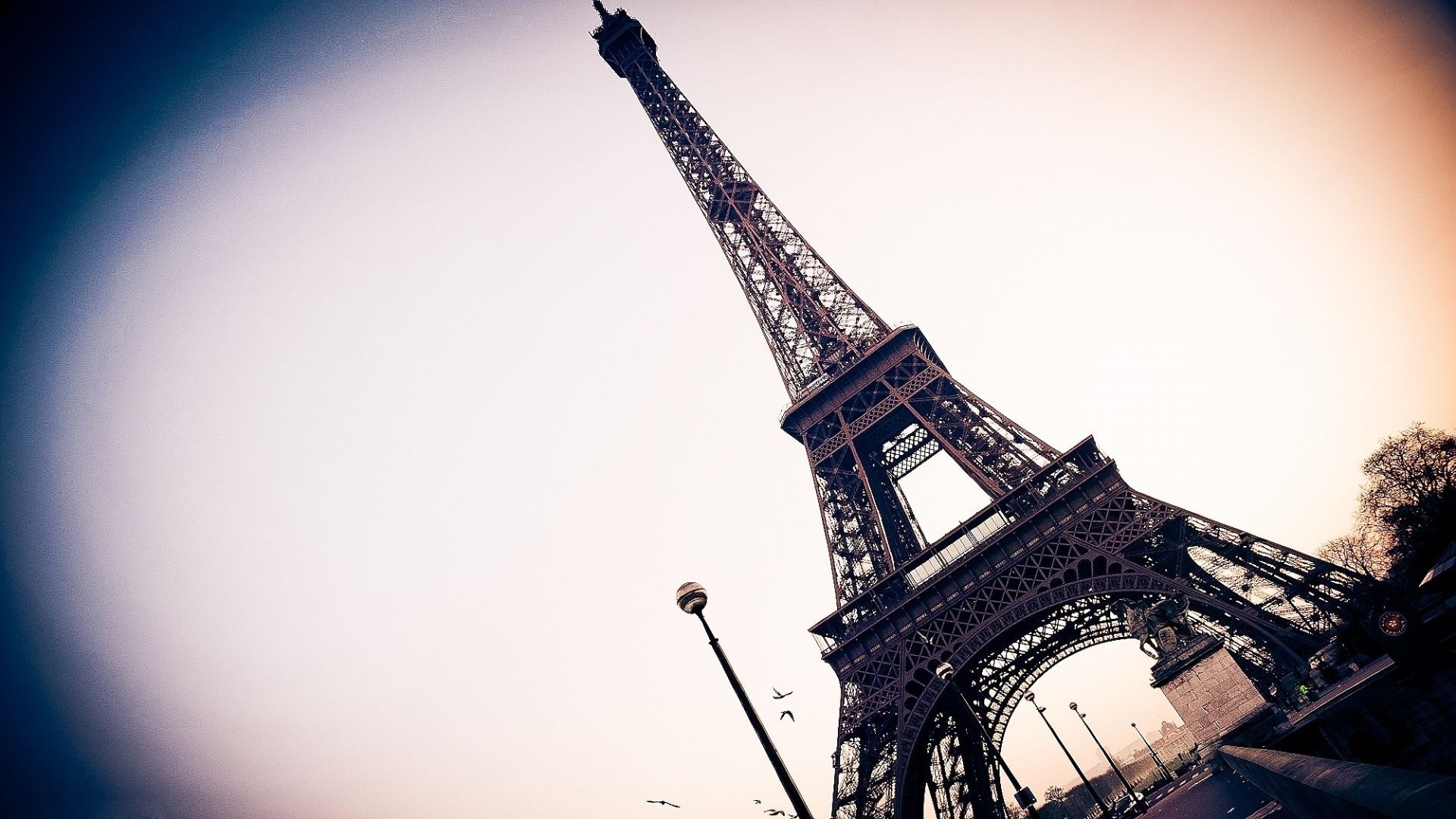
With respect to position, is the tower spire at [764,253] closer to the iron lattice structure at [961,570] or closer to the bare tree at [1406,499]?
the iron lattice structure at [961,570]

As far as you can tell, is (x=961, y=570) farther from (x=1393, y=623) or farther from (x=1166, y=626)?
(x=1393, y=623)

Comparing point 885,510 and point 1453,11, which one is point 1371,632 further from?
point 885,510

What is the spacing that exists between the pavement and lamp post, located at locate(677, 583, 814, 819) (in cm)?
1233

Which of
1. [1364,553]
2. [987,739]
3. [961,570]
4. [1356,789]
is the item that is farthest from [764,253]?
[1364,553]

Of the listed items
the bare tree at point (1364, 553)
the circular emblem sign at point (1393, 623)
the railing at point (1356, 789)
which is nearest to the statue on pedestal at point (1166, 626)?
the circular emblem sign at point (1393, 623)

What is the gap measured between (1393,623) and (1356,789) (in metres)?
9.08

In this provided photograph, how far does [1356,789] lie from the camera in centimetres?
502

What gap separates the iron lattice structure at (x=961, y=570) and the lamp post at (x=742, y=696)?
49.1 feet

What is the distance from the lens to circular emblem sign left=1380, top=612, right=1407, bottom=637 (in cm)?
1083

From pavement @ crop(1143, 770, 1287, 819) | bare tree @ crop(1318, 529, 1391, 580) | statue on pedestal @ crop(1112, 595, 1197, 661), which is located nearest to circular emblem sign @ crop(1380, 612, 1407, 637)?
pavement @ crop(1143, 770, 1287, 819)

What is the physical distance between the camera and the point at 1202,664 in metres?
17.2

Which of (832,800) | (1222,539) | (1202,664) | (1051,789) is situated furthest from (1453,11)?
(1051,789)

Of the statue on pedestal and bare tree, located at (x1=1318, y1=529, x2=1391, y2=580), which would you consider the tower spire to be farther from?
bare tree, located at (x1=1318, y1=529, x2=1391, y2=580)

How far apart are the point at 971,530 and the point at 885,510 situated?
700 centimetres
